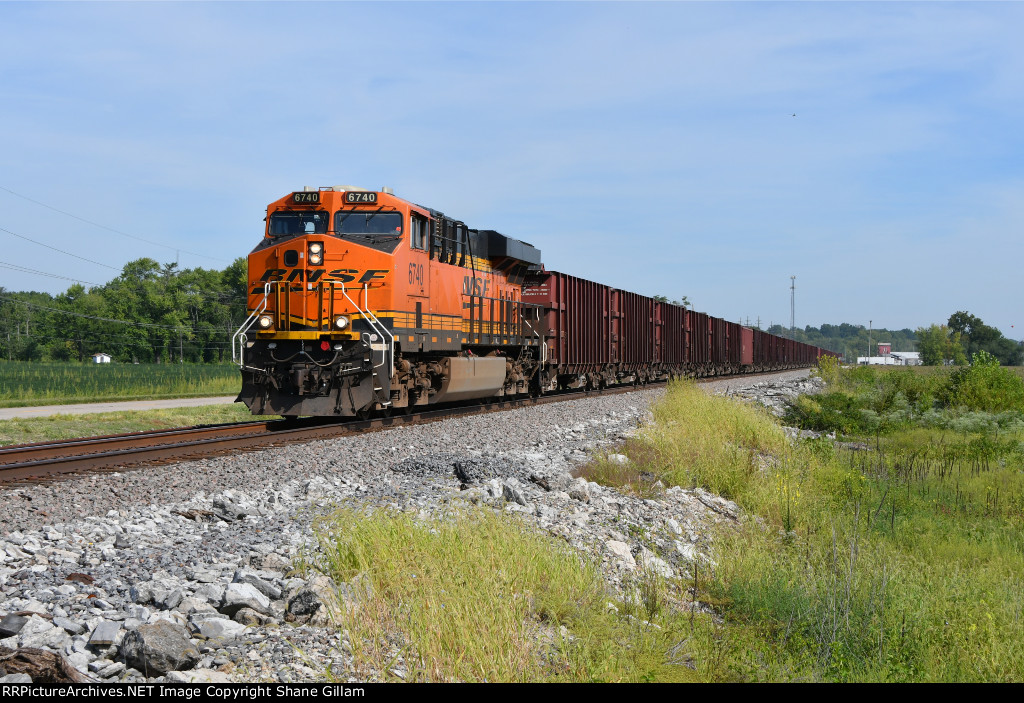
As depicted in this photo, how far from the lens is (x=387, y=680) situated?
12.3ft

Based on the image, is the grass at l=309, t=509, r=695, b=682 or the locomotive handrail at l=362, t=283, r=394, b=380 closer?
the grass at l=309, t=509, r=695, b=682

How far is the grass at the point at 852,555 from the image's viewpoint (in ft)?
15.4

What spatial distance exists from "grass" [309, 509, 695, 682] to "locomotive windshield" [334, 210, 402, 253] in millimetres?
9132

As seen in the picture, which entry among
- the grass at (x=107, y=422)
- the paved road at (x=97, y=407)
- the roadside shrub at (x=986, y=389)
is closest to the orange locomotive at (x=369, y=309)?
the grass at (x=107, y=422)

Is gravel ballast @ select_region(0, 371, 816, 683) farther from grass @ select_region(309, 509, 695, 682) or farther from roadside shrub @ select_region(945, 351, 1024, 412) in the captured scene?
roadside shrub @ select_region(945, 351, 1024, 412)

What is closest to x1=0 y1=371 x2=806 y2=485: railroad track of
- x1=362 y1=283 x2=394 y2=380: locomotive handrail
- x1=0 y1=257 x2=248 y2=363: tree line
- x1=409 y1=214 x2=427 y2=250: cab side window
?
x1=362 y1=283 x2=394 y2=380: locomotive handrail

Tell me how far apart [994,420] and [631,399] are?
29.2 ft

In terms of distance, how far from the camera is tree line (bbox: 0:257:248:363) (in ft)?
278

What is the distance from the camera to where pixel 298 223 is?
48.8ft

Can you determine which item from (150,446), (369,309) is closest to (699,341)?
(369,309)

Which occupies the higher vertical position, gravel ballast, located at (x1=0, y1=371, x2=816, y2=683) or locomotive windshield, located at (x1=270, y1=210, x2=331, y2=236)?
locomotive windshield, located at (x1=270, y1=210, x2=331, y2=236)

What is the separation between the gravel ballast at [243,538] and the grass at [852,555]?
0.66 metres
